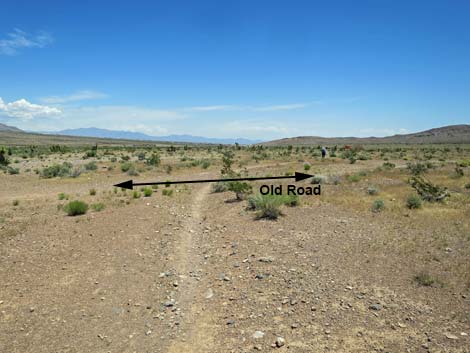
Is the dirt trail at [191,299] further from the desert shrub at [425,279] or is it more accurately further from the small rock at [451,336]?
the desert shrub at [425,279]

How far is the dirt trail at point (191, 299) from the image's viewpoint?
5781 mm

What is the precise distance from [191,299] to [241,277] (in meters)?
1.35

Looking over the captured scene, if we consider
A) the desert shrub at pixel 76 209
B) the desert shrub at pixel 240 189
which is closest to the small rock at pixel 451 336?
the desert shrub at pixel 240 189

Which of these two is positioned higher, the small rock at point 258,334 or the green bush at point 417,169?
the green bush at point 417,169

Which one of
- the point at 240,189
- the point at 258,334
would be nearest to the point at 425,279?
the point at 258,334

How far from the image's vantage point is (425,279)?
722 cm

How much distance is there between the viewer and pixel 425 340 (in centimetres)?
546

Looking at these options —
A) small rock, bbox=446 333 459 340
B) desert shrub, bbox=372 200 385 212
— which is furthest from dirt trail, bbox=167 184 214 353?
desert shrub, bbox=372 200 385 212

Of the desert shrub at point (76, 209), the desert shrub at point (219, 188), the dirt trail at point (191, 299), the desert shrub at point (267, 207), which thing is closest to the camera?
the dirt trail at point (191, 299)

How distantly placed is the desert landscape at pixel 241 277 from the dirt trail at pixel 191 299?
0.09 feet

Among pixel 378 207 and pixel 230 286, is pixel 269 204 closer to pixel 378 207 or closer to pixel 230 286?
pixel 378 207

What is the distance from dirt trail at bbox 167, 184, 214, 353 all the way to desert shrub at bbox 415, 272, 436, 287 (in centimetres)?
430

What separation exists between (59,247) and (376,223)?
9795 millimetres

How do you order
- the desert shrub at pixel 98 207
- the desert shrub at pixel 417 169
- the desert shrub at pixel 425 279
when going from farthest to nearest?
the desert shrub at pixel 417 169 → the desert shrub at pixel 98 207 → the desert shrub at pixel 425 279
